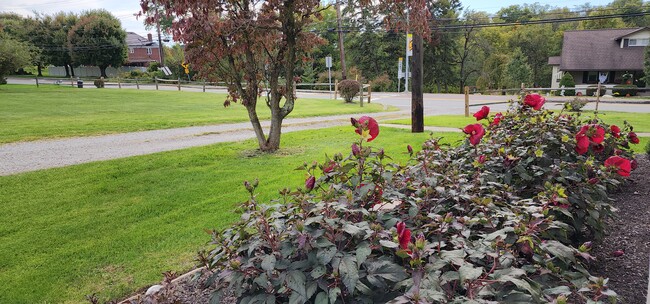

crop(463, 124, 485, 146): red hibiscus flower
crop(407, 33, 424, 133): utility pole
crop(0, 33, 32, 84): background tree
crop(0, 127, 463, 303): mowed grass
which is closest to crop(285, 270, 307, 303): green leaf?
crop(463, 124, 485, 146): red hibiscus flower

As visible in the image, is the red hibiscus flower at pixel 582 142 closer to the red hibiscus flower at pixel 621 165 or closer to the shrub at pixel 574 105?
the red hibiscus flower at pixel 621 165

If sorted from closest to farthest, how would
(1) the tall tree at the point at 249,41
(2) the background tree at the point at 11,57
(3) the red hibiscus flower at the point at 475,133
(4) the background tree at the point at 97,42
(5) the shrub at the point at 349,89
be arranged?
(3) the red hibiscus flower at the point at 475,133, (1) the tall tree at the point at 249,41, (5) the shrub at the point at 349,89, (2) the background tree at the point at 11,57, (4) the background tree at the point at 97,42

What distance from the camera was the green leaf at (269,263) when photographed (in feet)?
4.73

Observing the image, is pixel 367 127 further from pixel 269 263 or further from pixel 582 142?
pixel 582 142

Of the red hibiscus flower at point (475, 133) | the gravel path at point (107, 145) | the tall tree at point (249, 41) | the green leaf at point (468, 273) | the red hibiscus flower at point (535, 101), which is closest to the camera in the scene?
the green leaf at point (468, 273)

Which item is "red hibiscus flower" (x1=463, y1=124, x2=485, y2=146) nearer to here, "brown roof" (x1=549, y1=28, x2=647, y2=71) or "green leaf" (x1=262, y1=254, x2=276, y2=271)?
"green leaf" (x1=262, y1=254, x2=276, y2=271)

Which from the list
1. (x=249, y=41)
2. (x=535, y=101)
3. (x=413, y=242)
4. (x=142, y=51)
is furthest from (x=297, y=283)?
(x=142, y=51)

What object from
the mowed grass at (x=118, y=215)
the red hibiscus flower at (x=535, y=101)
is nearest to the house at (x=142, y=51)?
the mowed grass at (x=118, y=215)

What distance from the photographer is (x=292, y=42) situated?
705 centimetres

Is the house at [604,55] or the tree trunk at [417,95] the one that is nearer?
the tree trunk at [417,95]

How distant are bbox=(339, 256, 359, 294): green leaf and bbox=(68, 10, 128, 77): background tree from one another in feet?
173

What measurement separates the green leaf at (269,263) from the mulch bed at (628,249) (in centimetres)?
168

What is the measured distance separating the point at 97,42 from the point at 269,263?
5381cm

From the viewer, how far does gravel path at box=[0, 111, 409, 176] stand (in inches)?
274
